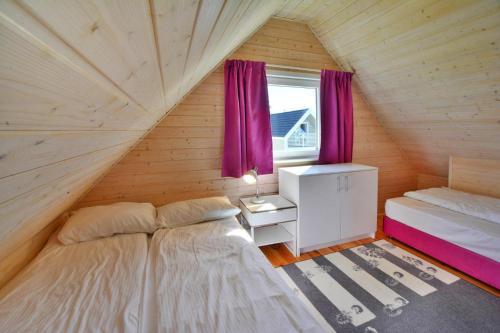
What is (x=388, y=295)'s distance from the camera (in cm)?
183

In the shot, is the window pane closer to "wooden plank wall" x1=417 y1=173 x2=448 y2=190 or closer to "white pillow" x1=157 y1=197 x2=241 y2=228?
"white pillow" x1=157 y1=197 x2=241 y2=228

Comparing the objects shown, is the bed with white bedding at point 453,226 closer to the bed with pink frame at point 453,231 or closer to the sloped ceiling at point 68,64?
the bed with pink frame at point 453,231

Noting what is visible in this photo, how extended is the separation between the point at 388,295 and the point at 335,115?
1856 mm

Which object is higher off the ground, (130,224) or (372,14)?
(372,14)

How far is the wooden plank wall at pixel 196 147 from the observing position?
2.29m

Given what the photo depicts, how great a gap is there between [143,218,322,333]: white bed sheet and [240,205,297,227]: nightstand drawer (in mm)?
513

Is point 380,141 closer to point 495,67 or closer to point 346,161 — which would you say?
point 346,161

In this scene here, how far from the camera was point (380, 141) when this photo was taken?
320 centimetres

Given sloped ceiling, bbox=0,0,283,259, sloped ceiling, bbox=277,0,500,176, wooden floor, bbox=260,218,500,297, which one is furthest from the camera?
wooden floor, bbox=260,218,500,297

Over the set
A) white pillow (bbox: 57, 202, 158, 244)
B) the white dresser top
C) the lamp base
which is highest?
the white dresser top

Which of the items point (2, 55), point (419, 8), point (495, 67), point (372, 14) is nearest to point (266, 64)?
point (372, 14)

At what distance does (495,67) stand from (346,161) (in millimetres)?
1505

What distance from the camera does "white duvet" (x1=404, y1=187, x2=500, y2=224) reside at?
207 cm

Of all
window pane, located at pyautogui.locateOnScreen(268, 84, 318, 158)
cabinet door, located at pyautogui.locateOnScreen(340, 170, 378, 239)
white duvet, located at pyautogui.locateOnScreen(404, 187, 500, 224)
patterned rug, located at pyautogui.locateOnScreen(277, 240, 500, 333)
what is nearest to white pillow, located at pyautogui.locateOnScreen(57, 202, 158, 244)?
patterned rug, located at pyautogui.locateOnScreen(277, 240, 500, 333)
